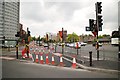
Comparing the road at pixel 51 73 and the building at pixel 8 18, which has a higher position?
the building at pixel 8 18

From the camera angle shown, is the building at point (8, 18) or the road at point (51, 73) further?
the building at point (8, 18)

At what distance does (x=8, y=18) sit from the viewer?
162m

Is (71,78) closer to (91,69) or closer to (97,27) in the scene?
(91,69)

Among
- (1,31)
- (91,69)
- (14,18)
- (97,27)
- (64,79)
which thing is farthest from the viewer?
(14,18)

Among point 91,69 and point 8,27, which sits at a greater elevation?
point 8,27

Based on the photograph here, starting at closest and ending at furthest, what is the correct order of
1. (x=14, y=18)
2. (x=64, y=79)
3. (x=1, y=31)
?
(x=64, y=79), (x=1, y=31), (x=14, y=18)

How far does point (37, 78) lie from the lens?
10.5 metres

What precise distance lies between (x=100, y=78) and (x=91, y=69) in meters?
3.26

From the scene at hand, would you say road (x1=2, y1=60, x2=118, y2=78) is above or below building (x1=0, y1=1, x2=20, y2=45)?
below

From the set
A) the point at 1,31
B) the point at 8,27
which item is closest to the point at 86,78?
the point at 1,31

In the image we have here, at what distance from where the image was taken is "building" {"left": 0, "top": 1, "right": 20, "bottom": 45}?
152 metres

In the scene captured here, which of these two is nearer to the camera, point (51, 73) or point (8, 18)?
point (51, 73)

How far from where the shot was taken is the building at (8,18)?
15225 cm

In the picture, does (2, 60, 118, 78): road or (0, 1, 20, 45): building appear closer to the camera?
(2, 60, 118, 78): road
